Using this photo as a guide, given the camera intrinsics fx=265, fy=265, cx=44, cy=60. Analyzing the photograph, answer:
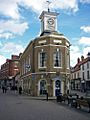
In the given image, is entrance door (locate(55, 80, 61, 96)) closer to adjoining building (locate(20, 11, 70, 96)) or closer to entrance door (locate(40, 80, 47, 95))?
adjoining building (locate(20, 11, 70, 96))

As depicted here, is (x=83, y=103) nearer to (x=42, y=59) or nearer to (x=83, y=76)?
(x=42, y=59)

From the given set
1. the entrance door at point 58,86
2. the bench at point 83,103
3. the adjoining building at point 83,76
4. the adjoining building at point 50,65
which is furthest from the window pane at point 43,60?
the adjoining building at point 83,76

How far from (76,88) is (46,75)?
44770 mm

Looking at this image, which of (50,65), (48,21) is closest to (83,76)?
(48,21)

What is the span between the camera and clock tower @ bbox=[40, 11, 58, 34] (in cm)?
4416

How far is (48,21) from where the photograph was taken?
147 feet

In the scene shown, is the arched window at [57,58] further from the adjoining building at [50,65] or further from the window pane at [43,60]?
the window pane at [43,60]

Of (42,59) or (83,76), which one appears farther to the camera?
(83,76)

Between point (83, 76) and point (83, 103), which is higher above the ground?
point (83, 76)

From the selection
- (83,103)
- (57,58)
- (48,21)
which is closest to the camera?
(83,103)

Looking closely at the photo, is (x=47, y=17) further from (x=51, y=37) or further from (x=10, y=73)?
(x=10, y=73)

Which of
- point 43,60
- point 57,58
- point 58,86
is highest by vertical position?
point 57,58

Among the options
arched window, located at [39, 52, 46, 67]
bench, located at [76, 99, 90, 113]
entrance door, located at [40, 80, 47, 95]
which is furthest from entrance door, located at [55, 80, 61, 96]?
bench, located at [76, 99, 90, 113]

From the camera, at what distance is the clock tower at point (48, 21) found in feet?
145
